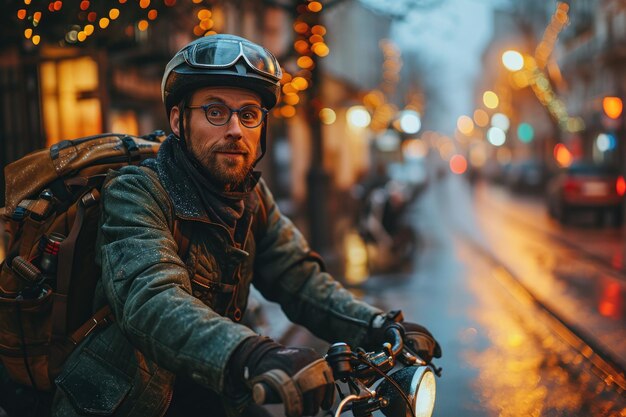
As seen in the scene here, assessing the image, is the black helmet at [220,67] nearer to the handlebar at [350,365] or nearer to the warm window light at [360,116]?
the handlebar at [350,365]

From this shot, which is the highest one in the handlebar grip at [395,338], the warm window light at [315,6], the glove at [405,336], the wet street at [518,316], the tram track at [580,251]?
the warm window light at [315,6]

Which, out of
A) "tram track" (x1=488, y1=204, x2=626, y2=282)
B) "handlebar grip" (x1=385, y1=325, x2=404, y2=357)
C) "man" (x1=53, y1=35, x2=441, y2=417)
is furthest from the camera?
"tram track" (x1=488, y1=204, x2=626, y2=282)

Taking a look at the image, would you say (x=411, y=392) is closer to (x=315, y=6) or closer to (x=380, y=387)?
(x=380, y=387)

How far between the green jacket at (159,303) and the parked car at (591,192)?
59.8 feet

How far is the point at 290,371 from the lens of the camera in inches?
65.1

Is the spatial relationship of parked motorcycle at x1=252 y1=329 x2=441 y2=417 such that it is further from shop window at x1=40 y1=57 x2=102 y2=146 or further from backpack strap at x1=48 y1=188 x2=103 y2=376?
shop window at x1=40 y1=57 x2=102 y2=146

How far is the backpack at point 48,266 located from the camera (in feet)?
7.25

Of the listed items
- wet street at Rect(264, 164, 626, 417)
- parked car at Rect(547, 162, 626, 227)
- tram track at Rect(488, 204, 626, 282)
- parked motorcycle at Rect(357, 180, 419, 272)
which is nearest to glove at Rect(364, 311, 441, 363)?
wet street at Rect(264, 164, 626, 417)

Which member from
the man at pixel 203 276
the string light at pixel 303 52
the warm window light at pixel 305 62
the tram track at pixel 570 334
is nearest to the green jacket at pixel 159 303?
the man at pixel 203 276

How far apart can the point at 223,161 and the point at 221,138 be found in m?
0.08

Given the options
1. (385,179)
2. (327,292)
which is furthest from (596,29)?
(327,292)

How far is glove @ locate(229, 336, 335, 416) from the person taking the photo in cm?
163

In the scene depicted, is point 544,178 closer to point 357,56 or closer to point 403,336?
point 357,56

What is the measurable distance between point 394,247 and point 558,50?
42.4 m
